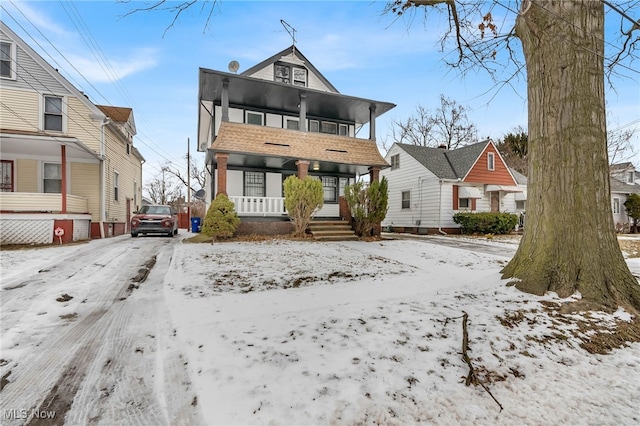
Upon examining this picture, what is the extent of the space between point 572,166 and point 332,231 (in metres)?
8.44

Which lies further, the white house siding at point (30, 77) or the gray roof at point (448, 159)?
the gray roof at point (448, 159)

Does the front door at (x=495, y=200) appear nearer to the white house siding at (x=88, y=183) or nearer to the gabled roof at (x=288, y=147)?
the gabled roof at (x=288, y=147)

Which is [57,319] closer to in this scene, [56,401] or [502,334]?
[56,401]

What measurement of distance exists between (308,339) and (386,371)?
0.71 m

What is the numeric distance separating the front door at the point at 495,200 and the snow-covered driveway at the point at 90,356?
19.2 m

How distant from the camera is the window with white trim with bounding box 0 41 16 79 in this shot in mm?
11469

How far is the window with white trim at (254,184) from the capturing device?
1360cm

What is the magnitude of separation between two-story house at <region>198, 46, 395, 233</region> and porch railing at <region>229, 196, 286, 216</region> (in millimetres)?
39

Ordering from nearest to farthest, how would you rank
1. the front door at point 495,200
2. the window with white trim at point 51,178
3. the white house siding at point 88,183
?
the window with white trim at point 51,178 → the white house siding at point 88,183 → the front door at point 495,200

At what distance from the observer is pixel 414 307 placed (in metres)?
3.25

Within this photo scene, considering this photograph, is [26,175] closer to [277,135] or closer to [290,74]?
[277,135]

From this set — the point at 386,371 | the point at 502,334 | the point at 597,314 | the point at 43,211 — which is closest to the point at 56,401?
the point at 386,371

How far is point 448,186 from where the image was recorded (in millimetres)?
16828

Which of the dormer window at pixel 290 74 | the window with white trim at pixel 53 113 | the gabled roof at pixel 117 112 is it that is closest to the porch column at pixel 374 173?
the dormer window at pixel 290 74
